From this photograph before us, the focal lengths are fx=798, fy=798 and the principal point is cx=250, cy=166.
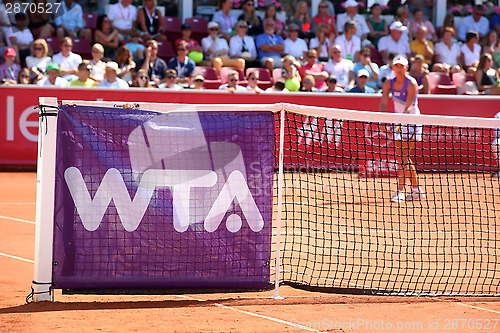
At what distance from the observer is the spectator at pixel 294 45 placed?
18109 millimetres

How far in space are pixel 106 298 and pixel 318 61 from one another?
1247 centimetres

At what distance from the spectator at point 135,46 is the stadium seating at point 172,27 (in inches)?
41.7

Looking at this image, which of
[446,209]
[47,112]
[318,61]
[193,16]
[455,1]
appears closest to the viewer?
[47,112]

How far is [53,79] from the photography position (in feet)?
49.2

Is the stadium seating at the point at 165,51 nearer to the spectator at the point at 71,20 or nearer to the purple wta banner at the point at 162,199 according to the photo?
the spectator at the point at 71,20

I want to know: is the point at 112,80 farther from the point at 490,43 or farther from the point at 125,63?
the point at 490,43

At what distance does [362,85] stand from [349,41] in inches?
101

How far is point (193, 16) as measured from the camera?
19594mm

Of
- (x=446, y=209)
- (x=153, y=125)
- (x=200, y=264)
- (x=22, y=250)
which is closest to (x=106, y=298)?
(x=200, y=264)

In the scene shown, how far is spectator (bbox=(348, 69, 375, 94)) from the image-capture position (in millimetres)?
16016

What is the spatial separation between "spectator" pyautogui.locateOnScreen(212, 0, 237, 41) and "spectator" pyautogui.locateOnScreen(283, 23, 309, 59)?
1.31 metres

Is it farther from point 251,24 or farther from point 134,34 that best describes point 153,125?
point 251,24

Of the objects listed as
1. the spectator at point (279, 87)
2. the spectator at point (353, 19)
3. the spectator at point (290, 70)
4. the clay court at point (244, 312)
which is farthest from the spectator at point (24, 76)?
the clay court at point (244, 312)

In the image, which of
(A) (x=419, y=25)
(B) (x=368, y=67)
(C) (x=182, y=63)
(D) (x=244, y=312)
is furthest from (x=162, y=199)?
(A) (x=419, y=25)
